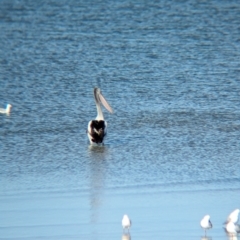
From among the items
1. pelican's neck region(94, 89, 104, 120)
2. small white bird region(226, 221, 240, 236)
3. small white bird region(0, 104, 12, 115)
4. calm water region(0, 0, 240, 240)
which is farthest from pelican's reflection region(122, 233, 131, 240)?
small white bird region(0, 104, 12, 115)

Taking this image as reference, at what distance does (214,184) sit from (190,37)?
9853 mm

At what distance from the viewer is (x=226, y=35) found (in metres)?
18.8

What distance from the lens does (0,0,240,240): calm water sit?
27.1 ft

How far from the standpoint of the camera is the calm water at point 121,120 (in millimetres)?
8250

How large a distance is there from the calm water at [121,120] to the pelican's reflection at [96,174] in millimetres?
14

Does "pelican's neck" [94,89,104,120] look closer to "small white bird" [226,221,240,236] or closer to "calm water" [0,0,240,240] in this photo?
"calm water" [0,0,240,240]

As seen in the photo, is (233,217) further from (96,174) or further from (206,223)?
(96,174)

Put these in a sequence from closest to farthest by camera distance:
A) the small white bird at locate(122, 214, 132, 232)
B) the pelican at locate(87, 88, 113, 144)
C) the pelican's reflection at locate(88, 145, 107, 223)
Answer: the small white bird at locate(122, 214, 132, 232) < the pelican's reflection at locate(88, 145, 107, 223) < the pelican at locate(87, 88, 113, 144)

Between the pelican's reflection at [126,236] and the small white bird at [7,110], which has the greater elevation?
the small white bird at [7,110]

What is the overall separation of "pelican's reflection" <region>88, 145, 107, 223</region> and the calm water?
14 mm

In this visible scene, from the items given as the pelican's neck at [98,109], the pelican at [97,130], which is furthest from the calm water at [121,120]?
the pelican's neck at [98,109]

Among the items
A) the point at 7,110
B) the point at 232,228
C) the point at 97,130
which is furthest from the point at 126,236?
the point at 7,110

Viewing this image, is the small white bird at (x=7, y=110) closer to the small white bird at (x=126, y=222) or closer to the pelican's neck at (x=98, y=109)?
the pelican's neck at (x=98, y=109)

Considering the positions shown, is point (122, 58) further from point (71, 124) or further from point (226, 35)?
point (71, 124)
